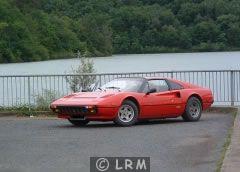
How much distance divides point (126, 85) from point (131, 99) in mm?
684

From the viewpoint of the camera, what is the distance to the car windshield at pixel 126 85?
1636 centimetres

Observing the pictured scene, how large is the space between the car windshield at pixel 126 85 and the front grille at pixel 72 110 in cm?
118

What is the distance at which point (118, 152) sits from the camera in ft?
36.2

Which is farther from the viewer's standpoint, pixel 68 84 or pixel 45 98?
pixel 68 84

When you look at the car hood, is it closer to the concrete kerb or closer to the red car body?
the red car body

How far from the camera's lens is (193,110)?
17234mm

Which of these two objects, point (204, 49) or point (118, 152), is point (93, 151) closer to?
point (118, 152)

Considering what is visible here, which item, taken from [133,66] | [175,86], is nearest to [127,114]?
[175,86]

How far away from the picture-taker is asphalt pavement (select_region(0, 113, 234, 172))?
32.5ft

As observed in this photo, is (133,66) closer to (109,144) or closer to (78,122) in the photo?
(78,122)

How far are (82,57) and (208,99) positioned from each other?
5722 millimetres

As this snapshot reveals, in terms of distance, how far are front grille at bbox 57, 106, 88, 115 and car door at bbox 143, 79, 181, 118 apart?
5.38ft

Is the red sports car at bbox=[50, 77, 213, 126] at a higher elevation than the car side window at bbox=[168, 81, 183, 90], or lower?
lower

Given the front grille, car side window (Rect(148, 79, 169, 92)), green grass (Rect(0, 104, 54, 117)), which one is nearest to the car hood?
the front grille
